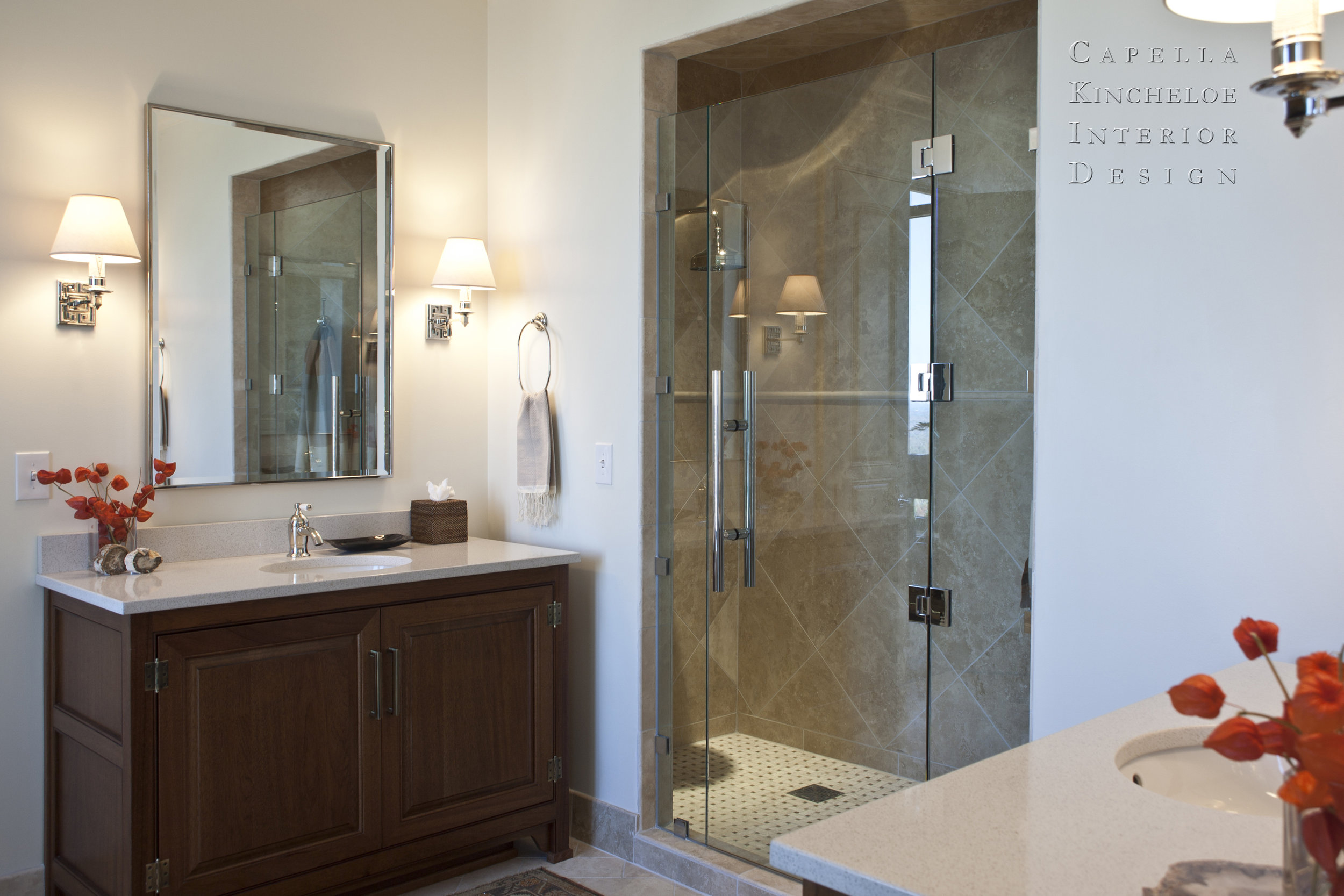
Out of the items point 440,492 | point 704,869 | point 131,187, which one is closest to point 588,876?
point 704,869

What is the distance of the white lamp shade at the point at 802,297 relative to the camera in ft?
8.61

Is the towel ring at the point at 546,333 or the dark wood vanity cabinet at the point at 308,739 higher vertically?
the towel ring at the point at 546,333

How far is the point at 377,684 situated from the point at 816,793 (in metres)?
1.16

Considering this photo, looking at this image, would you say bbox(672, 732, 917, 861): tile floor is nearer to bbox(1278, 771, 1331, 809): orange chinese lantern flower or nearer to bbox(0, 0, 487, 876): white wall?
bbox(0, 0, 487, 876): white wall

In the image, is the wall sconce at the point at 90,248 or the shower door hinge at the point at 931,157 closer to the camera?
the shower door hinge at the point at 931,157

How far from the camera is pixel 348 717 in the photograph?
2527 mm

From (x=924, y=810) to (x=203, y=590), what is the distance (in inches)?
69.9

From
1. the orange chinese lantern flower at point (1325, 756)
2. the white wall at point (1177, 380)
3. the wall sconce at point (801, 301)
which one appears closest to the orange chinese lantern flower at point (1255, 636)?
the orange chinese lantern flower at point (1325, 756)

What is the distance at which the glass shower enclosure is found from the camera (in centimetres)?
236

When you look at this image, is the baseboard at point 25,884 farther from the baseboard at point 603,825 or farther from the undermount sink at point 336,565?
the baseboard at point 603,825

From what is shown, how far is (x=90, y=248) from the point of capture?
97.8 inches

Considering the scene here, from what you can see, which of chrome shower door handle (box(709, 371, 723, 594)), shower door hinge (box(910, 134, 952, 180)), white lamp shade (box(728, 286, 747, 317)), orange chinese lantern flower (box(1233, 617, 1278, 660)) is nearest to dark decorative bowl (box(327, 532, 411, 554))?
chrome shower door handle (box(709, 371, 723, 594))

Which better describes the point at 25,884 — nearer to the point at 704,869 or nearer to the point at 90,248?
the point at 90,248

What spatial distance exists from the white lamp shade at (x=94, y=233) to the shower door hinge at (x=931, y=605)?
2.10 meters
